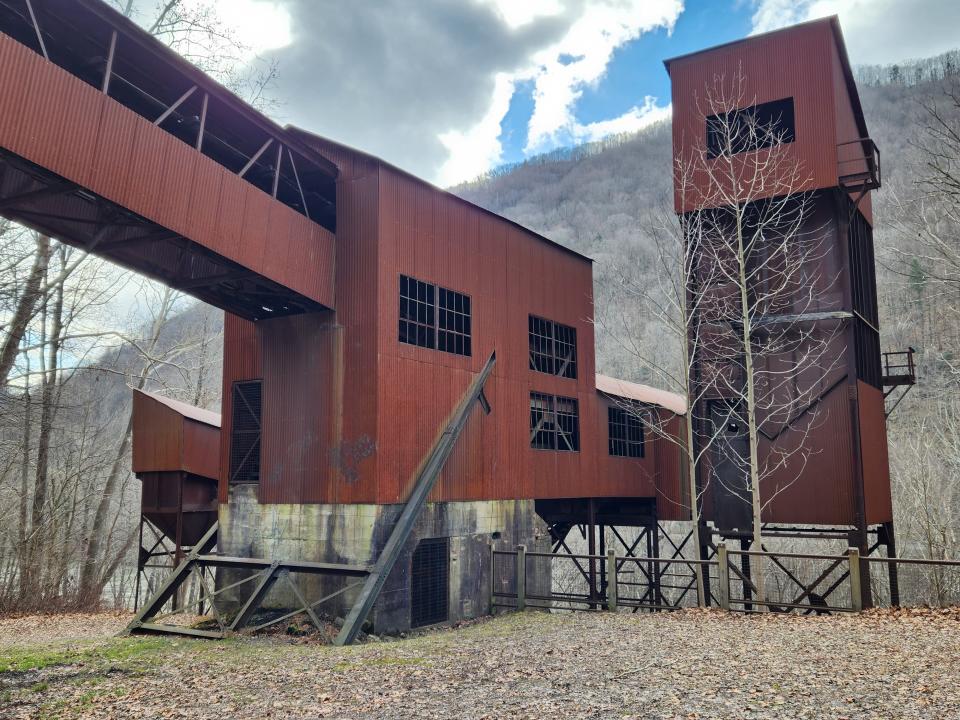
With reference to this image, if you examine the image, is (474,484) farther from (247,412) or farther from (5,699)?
(5,699)

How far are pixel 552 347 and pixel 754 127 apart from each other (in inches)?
334

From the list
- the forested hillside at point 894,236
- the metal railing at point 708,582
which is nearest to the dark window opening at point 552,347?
the forested hillside at point 894,236

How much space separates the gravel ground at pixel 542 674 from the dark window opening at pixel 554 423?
874cm

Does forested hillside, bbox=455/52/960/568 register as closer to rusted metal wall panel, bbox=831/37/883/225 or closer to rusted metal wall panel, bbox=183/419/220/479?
rusted metal wall panel, bbox=831/37/883/225

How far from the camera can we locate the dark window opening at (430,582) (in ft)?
55.8

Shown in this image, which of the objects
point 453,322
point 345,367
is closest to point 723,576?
point 453,322

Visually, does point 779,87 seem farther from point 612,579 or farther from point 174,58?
point 174,58

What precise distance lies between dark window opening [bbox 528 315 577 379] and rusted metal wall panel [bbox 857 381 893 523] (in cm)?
832

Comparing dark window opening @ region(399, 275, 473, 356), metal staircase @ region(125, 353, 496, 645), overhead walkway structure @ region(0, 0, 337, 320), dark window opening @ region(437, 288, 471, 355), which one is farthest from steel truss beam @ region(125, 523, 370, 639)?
dark window opening @ region(437, 288, 471, 355)

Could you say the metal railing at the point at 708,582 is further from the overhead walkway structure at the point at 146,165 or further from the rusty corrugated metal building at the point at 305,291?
the overhead walkway structure at the point at 146,165

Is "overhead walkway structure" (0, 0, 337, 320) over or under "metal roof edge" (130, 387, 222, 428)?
over

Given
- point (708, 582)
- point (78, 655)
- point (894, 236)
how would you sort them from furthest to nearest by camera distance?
point (894, 236) < point (708, 582) < point (78, 655)

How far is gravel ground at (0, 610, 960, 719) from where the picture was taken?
8.48 m

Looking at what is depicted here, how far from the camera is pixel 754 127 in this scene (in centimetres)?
2106
